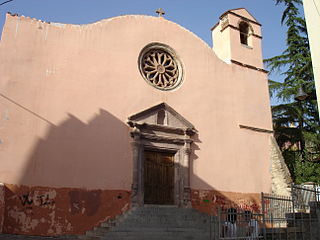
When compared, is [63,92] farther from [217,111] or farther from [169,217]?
[217,111]

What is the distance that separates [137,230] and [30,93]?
5.22 m

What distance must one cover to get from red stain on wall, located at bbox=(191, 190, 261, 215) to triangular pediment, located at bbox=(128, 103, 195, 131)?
8.11ft

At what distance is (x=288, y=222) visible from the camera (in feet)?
31.3

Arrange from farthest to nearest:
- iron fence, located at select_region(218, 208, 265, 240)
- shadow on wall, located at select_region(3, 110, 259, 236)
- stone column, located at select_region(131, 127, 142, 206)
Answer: stone column, located at select_region(131, 127, 142, 206)
shadow on wall, located at select_region(3, 110, 259, 236)
iron fence, located at select_region(218, 208, 265, 240)

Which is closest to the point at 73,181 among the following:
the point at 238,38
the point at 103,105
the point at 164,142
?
the point at 103,105

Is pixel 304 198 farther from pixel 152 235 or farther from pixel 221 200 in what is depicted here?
pixel 152 235

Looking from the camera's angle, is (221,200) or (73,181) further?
(221,200)

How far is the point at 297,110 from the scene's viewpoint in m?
17.4

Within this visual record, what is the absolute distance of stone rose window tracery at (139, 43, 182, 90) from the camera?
1253cm

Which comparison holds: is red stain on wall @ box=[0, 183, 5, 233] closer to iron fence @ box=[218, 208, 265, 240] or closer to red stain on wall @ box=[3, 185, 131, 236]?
red stain on wall @ box=[3, 185, 131, 236]

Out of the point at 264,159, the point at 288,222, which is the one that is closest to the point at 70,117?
the point at 288,222

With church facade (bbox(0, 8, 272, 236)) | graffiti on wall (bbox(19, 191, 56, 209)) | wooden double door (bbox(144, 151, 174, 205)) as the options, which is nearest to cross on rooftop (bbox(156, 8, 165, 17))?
church facade (bbox(0, 8, 272, 236))

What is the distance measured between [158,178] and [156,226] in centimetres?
213

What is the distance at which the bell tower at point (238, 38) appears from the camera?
15.0 metres
